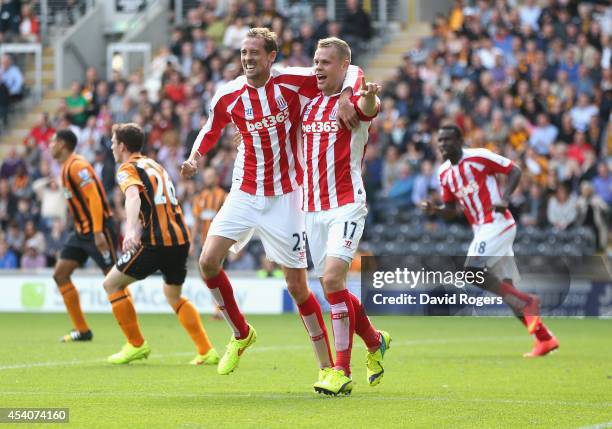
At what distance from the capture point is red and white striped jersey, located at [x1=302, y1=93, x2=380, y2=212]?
8938 mm

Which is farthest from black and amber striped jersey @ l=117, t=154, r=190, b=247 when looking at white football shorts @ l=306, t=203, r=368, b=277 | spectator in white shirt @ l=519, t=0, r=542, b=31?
spectator in white shirt @ l=519, t=0, r=542, b=31

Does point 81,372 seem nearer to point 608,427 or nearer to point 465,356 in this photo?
point 465,356

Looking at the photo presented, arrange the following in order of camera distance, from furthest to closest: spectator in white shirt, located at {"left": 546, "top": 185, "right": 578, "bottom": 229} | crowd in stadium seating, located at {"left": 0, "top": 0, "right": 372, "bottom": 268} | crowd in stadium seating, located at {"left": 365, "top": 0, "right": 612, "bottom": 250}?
crowd in stadium seating, located at {"left": 0, "top": 0, "right": 372, "bottom": 268}, crowd in stadium seating, located at {"left": 365, "top": 0, "right": 612, "bottom": 250}, spectator in white shirt, located at {"left": 546, "top": 185, "right": 578, "bottom": 229}

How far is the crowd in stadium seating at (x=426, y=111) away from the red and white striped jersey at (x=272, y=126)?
11.2 m

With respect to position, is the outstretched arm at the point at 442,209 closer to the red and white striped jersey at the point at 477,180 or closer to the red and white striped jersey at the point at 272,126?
the red and white striped jersey at the point at 477,180

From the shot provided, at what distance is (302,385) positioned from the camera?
32.0ft

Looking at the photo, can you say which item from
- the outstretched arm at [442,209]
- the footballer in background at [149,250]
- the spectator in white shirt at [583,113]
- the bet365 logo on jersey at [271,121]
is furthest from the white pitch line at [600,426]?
the spectator in white shirt at [583,113]

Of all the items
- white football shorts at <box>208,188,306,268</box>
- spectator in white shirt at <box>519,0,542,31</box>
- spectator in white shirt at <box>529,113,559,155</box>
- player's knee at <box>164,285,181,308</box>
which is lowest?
spectator in white shirt at <box>529,113,559,155</box>

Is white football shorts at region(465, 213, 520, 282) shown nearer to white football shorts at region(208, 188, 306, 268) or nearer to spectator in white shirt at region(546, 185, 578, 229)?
white football shorts at region(208, 188, 306, 268)

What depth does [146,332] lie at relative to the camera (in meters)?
16.4

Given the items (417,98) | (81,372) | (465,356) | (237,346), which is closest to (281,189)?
(237,346)

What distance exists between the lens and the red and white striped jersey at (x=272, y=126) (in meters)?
9.21

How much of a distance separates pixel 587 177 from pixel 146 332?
781 centimetres

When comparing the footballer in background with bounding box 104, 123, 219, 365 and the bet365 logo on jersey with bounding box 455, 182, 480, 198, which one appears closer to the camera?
the footballer in background with bounding box 104, 123, 219, 365
